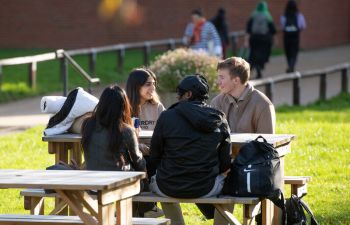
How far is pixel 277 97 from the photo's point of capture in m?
22.3

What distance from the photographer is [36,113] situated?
64.4 ft

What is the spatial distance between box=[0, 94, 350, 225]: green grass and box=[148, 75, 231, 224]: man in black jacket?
1.52m

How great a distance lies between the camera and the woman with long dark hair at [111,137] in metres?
8.79

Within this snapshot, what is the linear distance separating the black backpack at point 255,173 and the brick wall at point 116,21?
81.0 ft

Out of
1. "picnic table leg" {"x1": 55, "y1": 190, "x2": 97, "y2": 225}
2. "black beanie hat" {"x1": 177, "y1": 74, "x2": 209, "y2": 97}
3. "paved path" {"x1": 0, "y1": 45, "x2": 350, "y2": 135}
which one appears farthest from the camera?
"paved path" {"x1": 0, "y1": 45, "x2": 350, "y2": 135}

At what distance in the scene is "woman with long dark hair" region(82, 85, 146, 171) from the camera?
8.79 m

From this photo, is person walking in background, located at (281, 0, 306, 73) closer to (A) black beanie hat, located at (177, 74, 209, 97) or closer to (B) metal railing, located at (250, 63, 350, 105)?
(B) metal railing, located at (250, 63, 350, 105)

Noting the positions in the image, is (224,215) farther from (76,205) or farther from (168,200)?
(76,205)

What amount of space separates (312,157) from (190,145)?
5.49 m

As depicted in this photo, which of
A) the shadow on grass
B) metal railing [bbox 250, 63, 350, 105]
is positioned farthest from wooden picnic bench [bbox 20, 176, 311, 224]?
the shadow on grass

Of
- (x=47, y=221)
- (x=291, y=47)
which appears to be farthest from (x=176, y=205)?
(x=291, y=47)

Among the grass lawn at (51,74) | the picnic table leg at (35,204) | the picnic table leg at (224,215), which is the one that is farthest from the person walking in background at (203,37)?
the picnic table leg at (224,215)

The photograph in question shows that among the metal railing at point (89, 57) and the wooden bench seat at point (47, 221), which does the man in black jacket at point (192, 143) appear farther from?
the metal railing at point (89, 57)

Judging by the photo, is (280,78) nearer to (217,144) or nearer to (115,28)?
(217,144)
